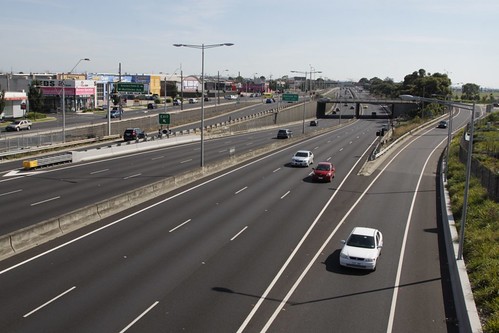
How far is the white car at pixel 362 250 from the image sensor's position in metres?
18.6

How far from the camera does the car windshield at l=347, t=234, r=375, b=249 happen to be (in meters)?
19.6

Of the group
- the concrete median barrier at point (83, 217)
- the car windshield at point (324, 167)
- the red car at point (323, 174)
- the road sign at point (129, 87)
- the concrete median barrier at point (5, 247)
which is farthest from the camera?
the road sign at point (129, 87)

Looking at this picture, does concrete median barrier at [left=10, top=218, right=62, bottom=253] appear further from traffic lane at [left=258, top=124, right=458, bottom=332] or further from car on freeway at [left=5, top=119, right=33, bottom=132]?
car on freeway at [left=5, top=119, right=33, bottom=132]

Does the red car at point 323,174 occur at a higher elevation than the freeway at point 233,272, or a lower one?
higher

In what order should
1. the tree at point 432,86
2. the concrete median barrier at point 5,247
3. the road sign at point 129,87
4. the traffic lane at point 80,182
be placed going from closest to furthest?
the concrete median barrier at point 5,247
the traffic lane at point 80,182
the road sign at point 129,87
the tree at point 432,86

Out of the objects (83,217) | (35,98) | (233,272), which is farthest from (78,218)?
(35,98)

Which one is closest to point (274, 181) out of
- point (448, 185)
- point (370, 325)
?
point (448, 185)

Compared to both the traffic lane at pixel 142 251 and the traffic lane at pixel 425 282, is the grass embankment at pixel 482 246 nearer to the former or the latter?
the traffic lane at pixel 425 282

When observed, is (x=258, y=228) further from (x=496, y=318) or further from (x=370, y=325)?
(x=496, y=318)

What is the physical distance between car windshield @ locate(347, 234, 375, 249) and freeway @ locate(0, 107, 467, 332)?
2.99 ft

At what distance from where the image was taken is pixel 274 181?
37375 millimetres

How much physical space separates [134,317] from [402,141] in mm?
59271

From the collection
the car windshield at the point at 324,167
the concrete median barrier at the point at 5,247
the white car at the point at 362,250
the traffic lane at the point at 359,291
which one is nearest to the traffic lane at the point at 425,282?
the traffic lane at the point at 359,291

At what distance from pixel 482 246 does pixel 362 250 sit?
4711 millimetres
